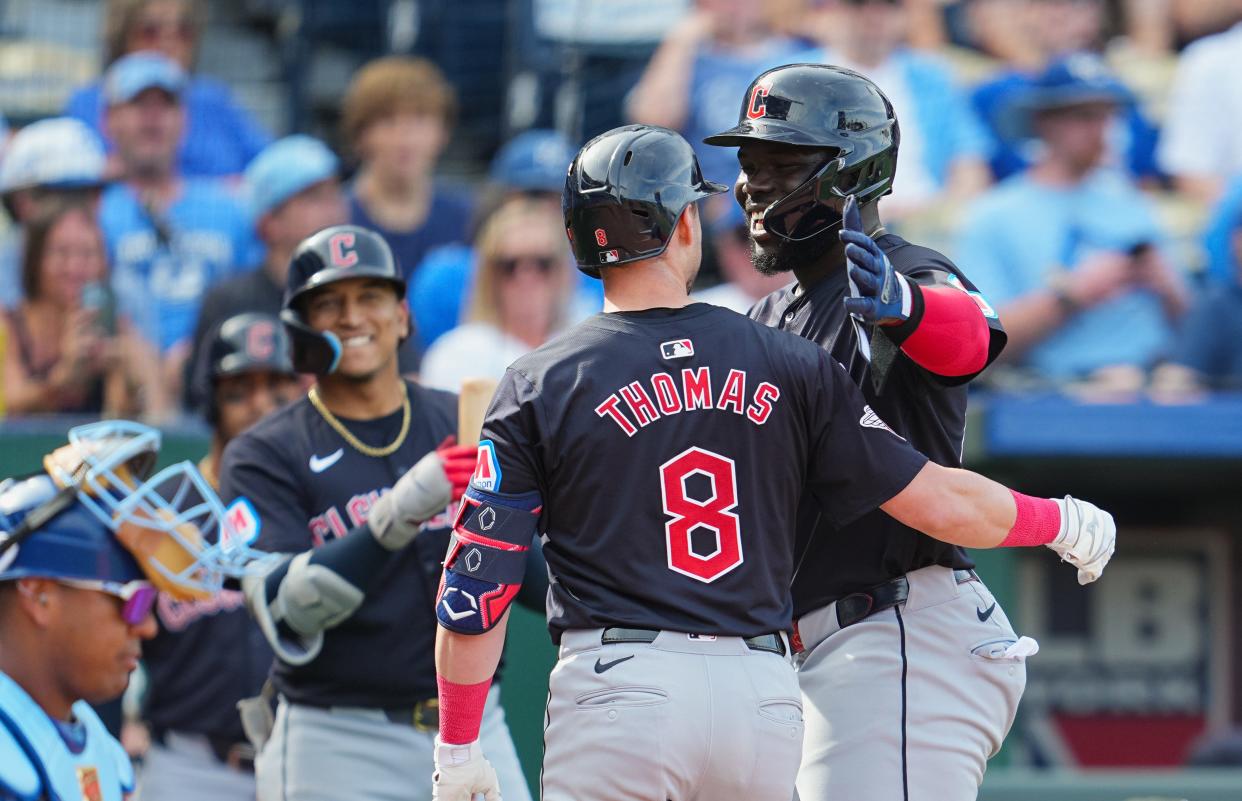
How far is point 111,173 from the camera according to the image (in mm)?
7453

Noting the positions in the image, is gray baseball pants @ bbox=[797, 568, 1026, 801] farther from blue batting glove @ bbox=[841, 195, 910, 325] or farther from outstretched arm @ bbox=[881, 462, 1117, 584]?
blue batting glove @ bbox=[841, 195, 910, 325]

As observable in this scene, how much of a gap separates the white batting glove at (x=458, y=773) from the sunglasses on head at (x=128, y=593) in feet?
2.19

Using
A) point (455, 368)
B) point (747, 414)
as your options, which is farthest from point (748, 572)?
point (455, 368)

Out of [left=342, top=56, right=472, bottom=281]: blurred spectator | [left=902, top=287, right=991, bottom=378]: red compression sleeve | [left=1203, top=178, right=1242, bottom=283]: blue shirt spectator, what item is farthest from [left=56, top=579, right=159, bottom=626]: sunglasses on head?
[left=1203, top=178, right=1242, bottom=283]: blue shirt spectator

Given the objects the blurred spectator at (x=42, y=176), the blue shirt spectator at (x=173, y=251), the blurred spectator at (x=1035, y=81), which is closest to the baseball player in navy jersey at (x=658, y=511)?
the blue shirt spectator at (x=173, y=251)

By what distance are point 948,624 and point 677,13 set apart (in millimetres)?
5306

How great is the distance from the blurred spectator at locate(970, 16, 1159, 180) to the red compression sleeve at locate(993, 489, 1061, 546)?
14.8 feet

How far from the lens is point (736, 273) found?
275 inches

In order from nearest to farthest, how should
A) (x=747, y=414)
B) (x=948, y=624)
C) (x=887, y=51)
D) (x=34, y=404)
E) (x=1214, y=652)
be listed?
(x=747, y=414) < (x=948, y=624) < (x=34, y=404) < (x=1214, y=652) < (x=887, y=51)

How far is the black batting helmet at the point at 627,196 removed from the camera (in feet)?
10.7

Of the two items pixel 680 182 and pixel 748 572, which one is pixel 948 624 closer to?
pixel 748 572

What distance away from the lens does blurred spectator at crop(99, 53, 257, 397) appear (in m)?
6.87

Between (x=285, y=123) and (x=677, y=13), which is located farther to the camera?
(x=285, y=123)

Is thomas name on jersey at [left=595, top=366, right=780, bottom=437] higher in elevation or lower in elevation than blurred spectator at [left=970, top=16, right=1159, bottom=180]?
lower
